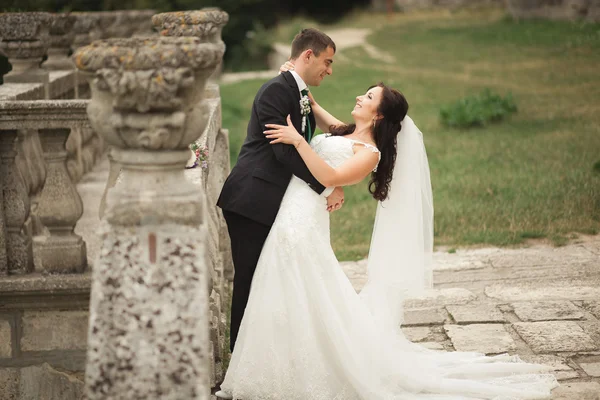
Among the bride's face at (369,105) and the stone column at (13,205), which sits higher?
the bride's face at (369,105)

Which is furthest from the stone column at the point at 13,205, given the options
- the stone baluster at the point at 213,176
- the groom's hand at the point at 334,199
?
the groom's hand at the point at 334,199

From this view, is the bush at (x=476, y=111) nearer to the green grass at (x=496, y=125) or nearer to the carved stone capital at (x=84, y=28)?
the green grass at (x=496, y=125)

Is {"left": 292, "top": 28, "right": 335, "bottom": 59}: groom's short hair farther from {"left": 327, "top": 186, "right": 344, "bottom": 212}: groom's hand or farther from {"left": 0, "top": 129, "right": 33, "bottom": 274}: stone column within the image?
{"left": 0, "top": 129, "right": 33, "bottom": 274}: stone column

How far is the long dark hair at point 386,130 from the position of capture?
4.74 metres

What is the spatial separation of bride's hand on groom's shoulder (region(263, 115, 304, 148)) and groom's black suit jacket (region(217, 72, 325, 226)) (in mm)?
52

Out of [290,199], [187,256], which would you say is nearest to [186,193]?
[187,256]

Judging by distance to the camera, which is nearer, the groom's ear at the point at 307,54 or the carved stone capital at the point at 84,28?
the groom's ear at the point at 307,54

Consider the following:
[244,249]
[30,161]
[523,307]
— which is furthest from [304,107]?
[523,307]

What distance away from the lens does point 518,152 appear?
11.1 metres

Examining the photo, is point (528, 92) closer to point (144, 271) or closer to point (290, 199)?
point (290, 199)

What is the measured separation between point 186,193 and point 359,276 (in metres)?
4.17

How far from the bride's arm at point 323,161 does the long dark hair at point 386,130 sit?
182mm

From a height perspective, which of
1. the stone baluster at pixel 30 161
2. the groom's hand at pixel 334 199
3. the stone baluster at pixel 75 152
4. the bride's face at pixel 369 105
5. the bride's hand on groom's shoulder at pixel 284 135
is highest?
the bride's face at pixel 369 105

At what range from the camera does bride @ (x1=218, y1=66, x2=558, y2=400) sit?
437 centimetres
